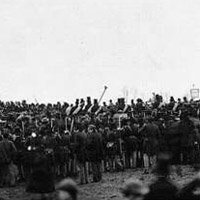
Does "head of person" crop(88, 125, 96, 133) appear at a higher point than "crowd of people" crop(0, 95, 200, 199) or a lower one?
higher

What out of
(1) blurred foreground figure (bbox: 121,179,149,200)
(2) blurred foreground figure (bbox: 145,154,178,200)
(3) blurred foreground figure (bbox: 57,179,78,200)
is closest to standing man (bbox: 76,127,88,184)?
(2) blurred foreground figure (bbox: 145,154,178,200)

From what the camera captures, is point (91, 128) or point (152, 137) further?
point (152, 137)

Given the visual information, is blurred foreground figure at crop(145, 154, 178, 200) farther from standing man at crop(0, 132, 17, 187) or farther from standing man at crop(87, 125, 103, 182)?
standing man at crop(0, 132, 17, 187)

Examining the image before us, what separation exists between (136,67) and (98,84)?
4769 millimetres

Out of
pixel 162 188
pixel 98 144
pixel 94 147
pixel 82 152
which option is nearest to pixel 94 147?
pixel 94 147

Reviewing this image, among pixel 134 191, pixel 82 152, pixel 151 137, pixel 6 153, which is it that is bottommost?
pixel 82 152

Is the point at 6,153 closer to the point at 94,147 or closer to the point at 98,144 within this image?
the point at 94,147

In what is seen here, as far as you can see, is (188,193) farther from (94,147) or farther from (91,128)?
(91,128)

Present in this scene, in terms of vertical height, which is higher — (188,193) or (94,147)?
(188,193)

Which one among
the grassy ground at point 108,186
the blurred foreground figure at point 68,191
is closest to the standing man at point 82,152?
the grassy ground at point 108,186

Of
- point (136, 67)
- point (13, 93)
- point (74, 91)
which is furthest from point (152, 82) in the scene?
point (13, 93)

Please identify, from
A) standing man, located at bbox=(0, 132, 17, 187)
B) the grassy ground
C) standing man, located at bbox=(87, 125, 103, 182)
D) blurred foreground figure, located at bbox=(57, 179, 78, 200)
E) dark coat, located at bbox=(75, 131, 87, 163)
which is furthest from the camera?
standing man, located at bbox=(87, 125, 103, 182)

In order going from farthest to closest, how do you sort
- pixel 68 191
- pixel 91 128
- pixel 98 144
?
pixel 91 128 < pixel 98 144 < pixel 68 191

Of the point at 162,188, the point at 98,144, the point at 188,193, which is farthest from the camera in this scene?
the point at 98,144
